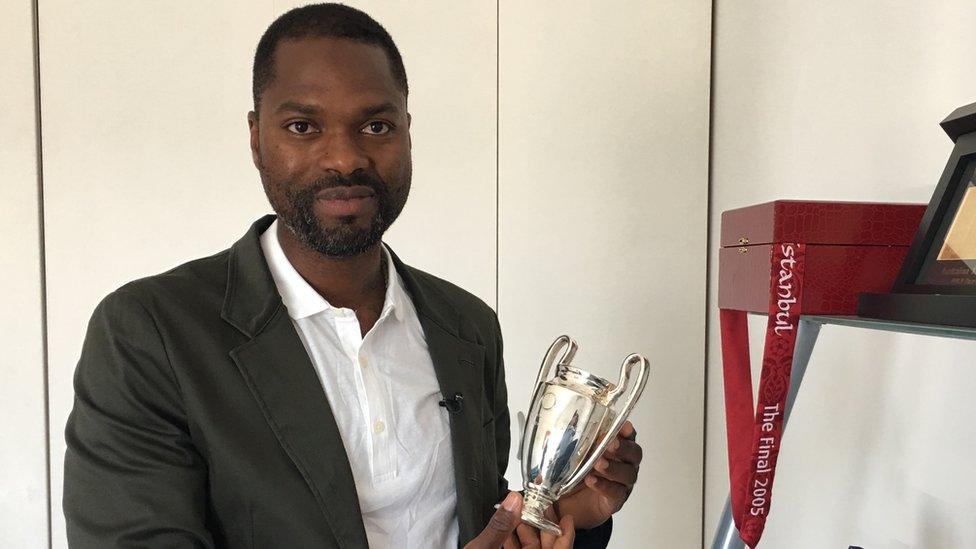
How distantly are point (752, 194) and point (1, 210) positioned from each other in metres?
1.83

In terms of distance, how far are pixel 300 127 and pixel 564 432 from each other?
0.56m

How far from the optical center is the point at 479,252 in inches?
79.2

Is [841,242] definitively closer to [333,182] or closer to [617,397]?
[617,397]

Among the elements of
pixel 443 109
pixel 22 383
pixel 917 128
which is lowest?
pixel 22 383

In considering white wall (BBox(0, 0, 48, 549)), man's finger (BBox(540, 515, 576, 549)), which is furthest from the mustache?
white wall (BBox(0, 0, 48, 549))

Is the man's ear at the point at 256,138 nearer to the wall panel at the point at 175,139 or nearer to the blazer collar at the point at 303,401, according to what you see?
the blazer collar at the point at 303,401

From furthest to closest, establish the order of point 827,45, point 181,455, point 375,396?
point 827,45, point 375,396, point 181,455

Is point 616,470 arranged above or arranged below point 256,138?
below

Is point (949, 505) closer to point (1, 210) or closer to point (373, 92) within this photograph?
point (373, 92)

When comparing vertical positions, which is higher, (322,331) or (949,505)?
(322,331)

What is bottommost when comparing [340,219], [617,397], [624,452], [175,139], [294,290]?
[624,452]

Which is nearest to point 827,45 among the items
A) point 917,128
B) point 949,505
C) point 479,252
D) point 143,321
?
point 917,128

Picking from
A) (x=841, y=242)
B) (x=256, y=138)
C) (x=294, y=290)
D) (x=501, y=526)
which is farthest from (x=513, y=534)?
(x=256, y=138)

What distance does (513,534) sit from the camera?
1045 mm
